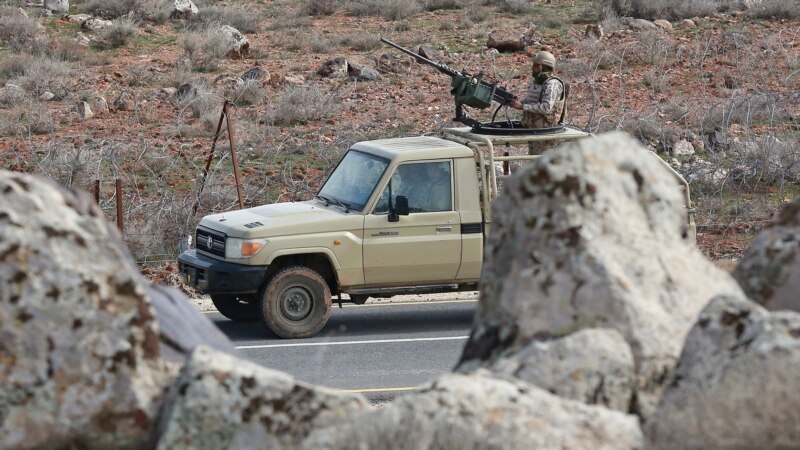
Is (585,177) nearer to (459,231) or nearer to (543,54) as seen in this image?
(459,231)

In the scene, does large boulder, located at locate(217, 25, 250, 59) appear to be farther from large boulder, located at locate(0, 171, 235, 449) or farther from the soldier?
large boulder, located at locate(0, 171, 235, 449)

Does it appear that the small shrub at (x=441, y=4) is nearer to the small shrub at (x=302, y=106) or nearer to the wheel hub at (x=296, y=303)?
the small shrub at (x=302, y=106)

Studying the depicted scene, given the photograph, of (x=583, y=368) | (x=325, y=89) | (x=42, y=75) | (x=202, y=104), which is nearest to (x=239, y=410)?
(x=583, y=368)

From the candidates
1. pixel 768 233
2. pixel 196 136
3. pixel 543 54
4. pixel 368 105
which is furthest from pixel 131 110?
pixel 768 233

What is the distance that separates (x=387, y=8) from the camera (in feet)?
116

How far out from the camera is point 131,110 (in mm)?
24438

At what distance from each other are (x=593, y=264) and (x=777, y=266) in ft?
2.97

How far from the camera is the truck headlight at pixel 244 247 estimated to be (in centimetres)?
1180

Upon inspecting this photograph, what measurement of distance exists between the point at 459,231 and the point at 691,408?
787cm

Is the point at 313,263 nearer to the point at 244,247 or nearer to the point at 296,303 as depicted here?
the point at 296,303

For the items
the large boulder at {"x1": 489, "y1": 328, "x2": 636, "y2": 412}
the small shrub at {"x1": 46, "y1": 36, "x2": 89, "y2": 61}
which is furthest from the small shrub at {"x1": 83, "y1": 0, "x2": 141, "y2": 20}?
the large boulder at {"x1": 489, "y1": 328, "x2": 636, "y2": 412}

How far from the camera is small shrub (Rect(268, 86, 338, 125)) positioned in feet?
77.0

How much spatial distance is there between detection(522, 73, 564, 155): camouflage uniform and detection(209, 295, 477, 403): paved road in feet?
6.57

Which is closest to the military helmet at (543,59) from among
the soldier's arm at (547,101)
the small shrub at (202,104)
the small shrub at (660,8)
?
the soldier's arm at (547,101)
